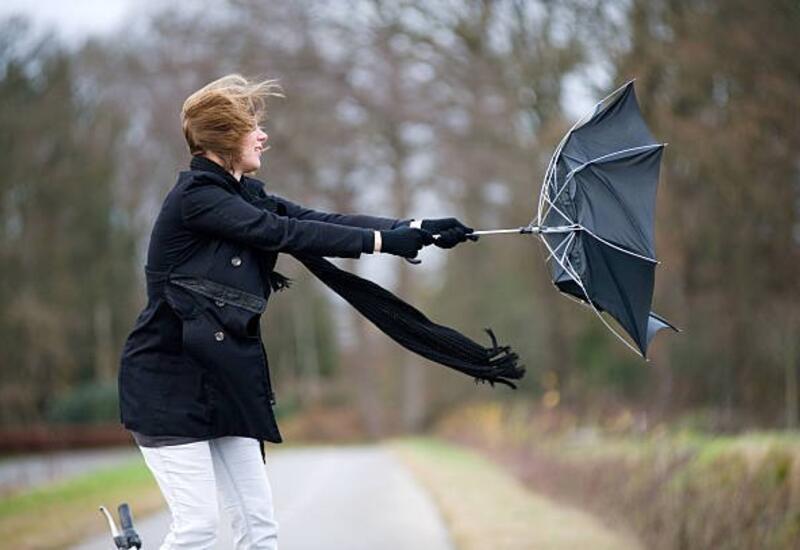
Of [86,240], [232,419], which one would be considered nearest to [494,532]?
[232,419]

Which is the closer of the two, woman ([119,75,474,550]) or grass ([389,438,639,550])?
woman ([119,75,474,550])

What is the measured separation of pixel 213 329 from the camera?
449 centimetres

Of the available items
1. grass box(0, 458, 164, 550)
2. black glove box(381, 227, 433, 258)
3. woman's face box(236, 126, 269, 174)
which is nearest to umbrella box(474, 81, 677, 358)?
black glove box(381, 227, 433, 258)

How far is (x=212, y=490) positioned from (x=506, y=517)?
7.01 metres

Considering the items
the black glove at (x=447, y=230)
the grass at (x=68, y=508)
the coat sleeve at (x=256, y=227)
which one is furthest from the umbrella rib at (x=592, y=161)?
the grass at (x=68, y=508)

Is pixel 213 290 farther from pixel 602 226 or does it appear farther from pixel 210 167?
pixel 602 226

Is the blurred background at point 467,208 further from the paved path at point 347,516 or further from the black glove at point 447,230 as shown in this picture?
the black glove at point 447,230

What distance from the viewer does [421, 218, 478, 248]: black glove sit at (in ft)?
15.8

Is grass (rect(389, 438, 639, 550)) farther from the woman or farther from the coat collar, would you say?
the coat collar

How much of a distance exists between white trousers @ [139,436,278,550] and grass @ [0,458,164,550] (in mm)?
4900

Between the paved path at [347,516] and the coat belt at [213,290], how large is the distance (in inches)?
Answer: 192

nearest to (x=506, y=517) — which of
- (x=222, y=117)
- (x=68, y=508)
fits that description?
(x=68, y=508)

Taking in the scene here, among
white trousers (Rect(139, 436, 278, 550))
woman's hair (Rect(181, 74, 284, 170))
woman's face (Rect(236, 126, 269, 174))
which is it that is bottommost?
white trousers (Rect(139, 436, 278, 550))

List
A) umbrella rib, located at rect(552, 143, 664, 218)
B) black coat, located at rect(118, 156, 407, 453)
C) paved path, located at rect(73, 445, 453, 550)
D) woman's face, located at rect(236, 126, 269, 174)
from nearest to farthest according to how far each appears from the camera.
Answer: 1. black coat, located at rect(118, 156, 407, 453)
2. woman's face, located at rect(236, 126, 269, 174)
3. umbrella rib, located at rect(552, 143, 664, 218)
4. paved path, located at rect(73, 445, 453, 550)
